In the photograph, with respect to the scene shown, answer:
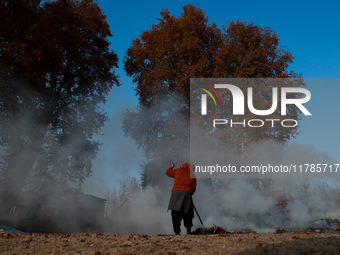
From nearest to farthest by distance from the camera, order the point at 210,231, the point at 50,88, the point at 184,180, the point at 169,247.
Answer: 1. the point at 169,247
2. the point at 184,180
3. the point at 210,231
4. the point at 50,88

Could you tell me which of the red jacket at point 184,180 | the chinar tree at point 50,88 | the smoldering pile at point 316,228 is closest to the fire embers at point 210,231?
the smoldering pile at point 316,228

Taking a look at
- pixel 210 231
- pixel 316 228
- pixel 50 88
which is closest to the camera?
pixel 210 231

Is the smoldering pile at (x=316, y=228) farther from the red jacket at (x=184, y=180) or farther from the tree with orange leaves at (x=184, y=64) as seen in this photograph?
the tree with orange leaves at (x=184, y=64)

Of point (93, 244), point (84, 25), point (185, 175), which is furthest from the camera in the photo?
point (84, 25)

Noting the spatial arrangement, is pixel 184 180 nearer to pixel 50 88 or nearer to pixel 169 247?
pixel 169 247

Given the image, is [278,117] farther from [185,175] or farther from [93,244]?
[93,244]

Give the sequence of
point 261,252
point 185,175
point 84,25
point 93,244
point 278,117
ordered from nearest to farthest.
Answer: point 261,252, point 93,244, point 185,175, point 278,117, point 84,25

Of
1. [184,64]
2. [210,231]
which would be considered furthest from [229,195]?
[184,64]

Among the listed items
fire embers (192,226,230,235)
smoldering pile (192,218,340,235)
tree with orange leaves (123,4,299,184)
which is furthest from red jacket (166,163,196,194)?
tree with orange leaves (123,4,299,184)

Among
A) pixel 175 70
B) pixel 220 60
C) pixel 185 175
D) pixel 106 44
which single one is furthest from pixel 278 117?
pixel 106 44

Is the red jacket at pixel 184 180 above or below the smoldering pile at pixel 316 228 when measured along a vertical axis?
above

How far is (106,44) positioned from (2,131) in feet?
24.3

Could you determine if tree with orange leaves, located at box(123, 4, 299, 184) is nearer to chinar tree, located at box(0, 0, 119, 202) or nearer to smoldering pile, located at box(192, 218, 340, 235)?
chinar tree, located at box(0, 0, 119, 202)

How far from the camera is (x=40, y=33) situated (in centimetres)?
1443
